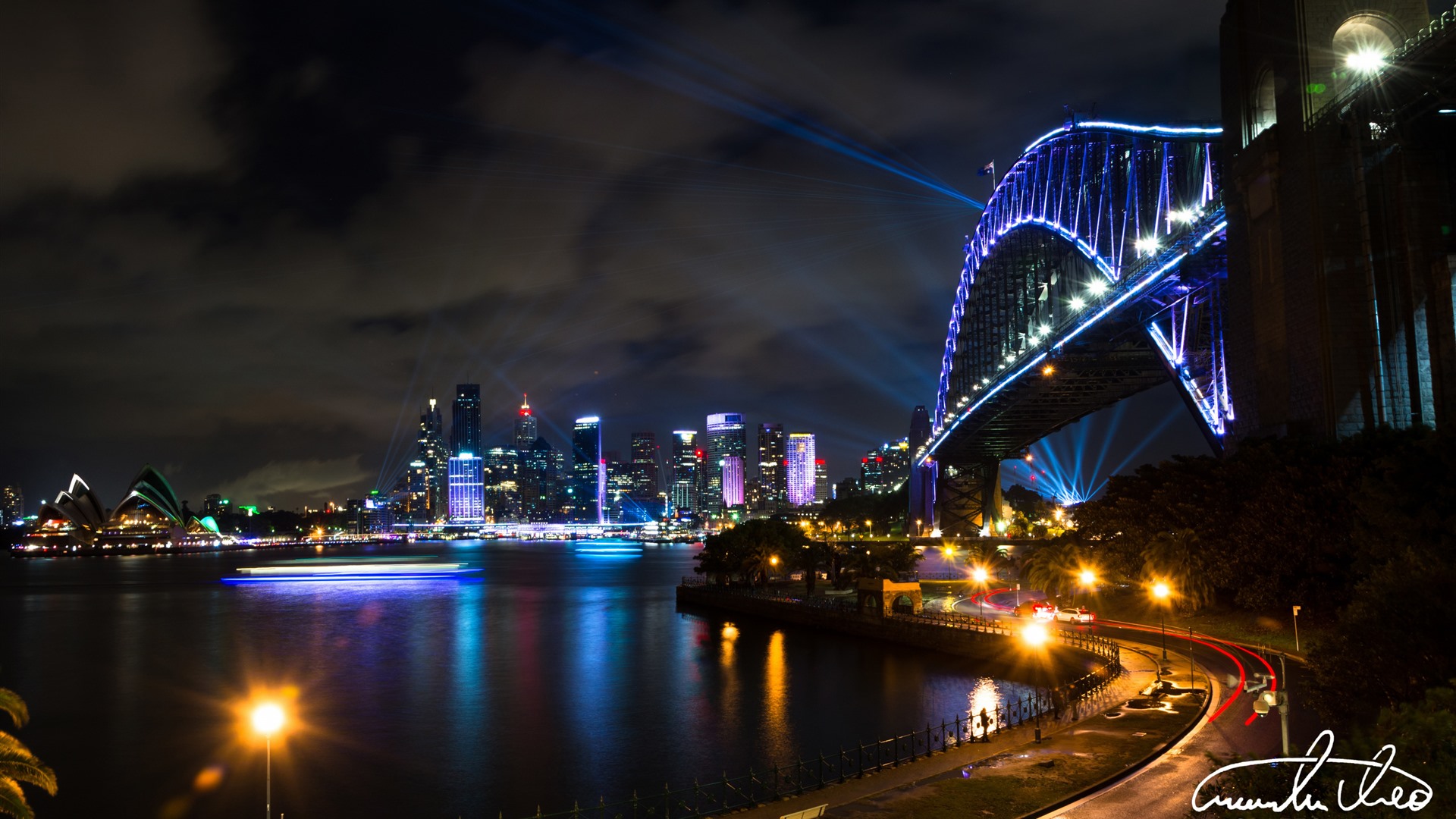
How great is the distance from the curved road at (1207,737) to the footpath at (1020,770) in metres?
0.44

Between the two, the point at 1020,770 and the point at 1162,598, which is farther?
the point at 1162,598

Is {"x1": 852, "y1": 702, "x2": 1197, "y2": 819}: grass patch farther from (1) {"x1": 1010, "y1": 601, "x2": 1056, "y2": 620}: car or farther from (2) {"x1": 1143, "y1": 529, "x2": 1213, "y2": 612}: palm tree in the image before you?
(1) {"x1": 1010, "y1": 601, "x2": 1056, "y2": 620}: car

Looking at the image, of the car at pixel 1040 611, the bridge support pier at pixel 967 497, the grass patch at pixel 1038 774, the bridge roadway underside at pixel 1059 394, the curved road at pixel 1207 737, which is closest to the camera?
the curved road at pixel 1207 737

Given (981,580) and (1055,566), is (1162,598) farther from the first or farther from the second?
(981,580)

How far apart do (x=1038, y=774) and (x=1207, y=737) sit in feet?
15.1

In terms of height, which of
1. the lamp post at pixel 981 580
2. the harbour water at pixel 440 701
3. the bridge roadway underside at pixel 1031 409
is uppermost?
the bridge roadway underside at pixel 1031 409

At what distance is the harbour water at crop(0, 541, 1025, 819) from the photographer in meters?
31.4

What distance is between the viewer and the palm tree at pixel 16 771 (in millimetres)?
14102

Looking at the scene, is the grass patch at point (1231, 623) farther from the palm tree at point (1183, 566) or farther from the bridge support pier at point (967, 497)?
the bridge support pier at point (967, 497)

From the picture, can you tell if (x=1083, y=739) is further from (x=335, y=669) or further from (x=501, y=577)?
Result: (x=501, y=577)

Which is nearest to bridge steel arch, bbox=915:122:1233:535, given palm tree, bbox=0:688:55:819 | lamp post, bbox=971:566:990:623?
lamp post, bbox=971:566:990:623

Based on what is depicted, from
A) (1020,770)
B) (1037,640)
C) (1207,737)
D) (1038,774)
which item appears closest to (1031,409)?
(1037,640)
